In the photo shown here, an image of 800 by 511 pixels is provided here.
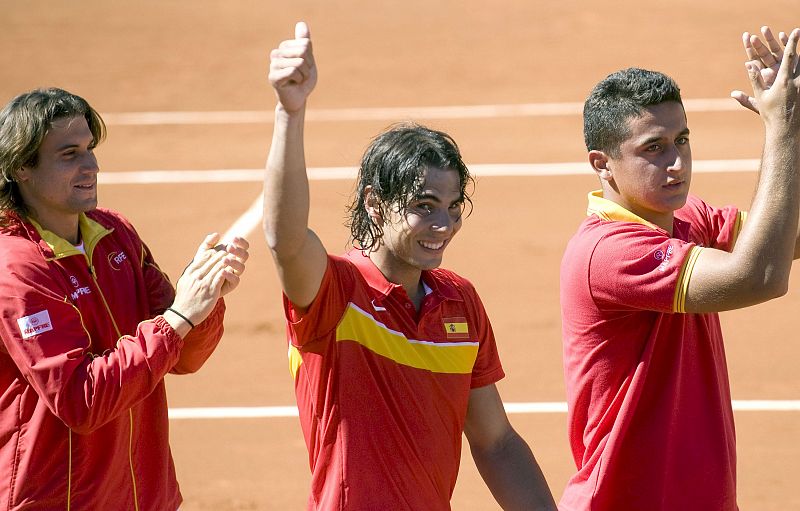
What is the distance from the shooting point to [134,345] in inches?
158

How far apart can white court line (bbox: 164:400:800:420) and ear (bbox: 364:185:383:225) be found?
4544 mm

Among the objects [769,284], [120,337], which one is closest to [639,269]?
[769,284]

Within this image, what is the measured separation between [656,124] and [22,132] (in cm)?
214

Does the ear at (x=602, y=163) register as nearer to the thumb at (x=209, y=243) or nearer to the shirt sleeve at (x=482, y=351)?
the shirt sleeve at (x=482, y=351)

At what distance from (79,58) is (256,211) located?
852 centimetres

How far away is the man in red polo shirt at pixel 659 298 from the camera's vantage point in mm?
3951

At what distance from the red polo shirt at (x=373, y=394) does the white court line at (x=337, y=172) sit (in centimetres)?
987

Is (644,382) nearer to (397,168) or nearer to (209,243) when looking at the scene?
(397,168)

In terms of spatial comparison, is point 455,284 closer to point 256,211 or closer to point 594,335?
point 594,335

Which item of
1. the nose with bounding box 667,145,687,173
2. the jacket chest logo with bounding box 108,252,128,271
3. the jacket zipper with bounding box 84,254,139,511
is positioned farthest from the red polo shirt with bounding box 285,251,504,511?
the nose with bounding box 667,145,687,173

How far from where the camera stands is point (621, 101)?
440 cm

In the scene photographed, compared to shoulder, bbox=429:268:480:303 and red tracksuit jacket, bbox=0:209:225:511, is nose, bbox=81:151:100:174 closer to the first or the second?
red tracksuit jacket, bbox=0:209:225:511

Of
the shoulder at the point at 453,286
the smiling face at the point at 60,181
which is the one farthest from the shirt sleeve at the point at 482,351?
the smiling face at the point at 60,181

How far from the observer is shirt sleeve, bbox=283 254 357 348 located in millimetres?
3820
